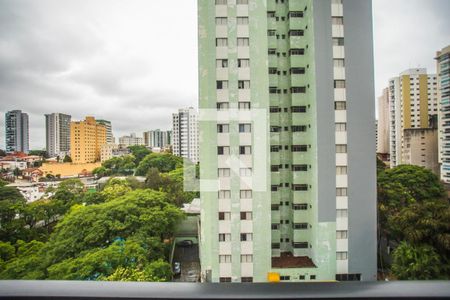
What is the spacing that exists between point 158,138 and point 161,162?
695mm

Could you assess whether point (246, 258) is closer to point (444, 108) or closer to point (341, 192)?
point (341, 192)

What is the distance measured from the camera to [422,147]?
6.84 ft

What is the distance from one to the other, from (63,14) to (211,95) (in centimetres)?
210

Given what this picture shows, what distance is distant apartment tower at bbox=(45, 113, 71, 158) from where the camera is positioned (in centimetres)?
200

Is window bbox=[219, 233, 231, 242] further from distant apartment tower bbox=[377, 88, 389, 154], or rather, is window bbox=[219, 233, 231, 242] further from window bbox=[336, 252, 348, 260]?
distant apartment tower bbox=[377, 88, 389, 154]

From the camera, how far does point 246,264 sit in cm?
376

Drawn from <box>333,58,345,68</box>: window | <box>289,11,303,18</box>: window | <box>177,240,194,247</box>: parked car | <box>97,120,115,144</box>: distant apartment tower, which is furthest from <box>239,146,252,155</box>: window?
<box>289,11,303,18</box>: window

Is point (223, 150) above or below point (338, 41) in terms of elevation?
below

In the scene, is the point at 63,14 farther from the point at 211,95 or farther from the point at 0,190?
the point at 211,95

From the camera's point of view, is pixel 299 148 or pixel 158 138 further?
pixel 299 148

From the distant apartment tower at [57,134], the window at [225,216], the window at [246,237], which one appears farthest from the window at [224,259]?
the distant apartment tower at [57,134]

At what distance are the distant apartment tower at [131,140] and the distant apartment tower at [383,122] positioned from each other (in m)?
2.46

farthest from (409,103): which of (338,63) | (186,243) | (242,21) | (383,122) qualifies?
(186,243)

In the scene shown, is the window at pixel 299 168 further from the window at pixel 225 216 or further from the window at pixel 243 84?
the window at pixel 243 84
